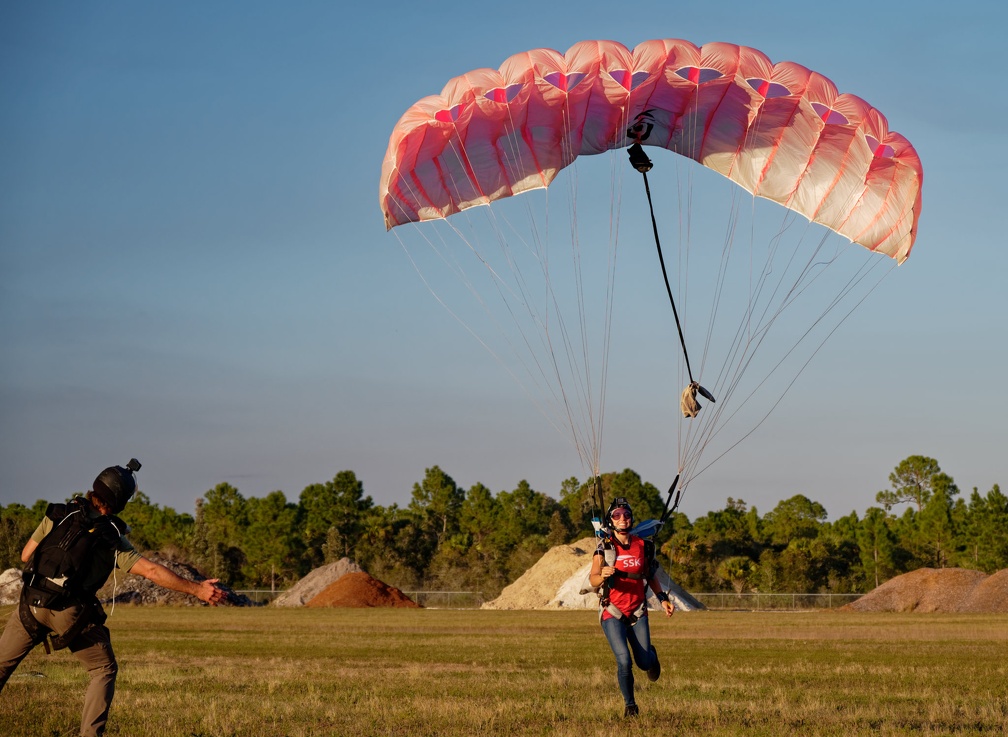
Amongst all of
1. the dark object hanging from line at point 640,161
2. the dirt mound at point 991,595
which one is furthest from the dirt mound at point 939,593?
the dark object hanging from line at point 640,161

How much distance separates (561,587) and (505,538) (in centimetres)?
3385

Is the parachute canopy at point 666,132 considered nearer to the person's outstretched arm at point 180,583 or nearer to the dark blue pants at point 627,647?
the dark blue pants at point 627,647

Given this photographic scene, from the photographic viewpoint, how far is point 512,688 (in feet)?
43.5

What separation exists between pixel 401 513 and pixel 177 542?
19.9m

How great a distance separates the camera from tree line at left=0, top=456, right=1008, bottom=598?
75.4m

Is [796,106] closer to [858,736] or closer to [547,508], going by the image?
[858,736]

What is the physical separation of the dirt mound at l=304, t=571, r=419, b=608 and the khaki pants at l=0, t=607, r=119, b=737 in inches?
1958

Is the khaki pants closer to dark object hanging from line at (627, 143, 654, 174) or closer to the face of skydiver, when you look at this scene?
the face of skydiver

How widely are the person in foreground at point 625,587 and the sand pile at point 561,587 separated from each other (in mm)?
41984

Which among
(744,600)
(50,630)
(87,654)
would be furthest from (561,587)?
(50,630)

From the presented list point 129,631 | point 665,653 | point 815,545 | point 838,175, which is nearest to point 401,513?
point 815,545

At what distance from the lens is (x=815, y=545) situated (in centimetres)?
7656

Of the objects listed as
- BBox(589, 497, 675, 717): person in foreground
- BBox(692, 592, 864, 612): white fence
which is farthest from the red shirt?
BBox(692, 592, 864, 612): white fence

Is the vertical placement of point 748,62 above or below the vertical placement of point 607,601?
above
